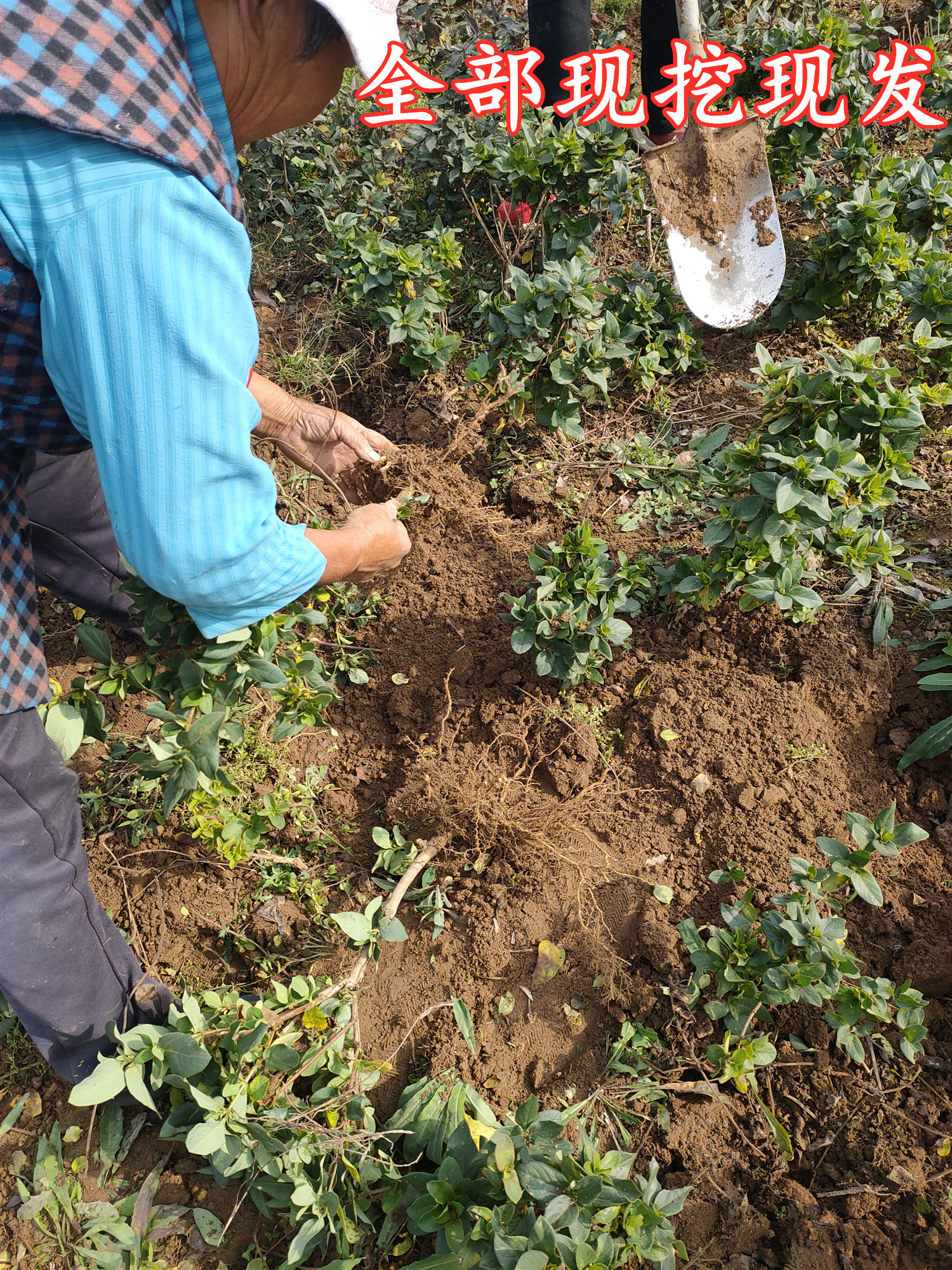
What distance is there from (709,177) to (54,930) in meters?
3.37

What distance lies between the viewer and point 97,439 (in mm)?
1116

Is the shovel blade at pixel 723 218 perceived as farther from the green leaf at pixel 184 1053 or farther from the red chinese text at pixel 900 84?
the green leaf at pixel 184 1053

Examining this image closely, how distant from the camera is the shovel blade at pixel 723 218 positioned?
3223mm

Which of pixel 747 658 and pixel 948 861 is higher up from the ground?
pixel 747 658

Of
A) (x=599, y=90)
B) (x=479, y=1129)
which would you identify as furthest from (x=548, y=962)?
(x=599, y=90)

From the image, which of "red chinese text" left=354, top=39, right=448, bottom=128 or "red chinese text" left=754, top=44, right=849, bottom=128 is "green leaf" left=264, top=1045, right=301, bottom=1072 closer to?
"red chinese text" left=354, top=39, right=448, bottom=128

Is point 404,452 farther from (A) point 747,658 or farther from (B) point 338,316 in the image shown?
(A) point 747,658

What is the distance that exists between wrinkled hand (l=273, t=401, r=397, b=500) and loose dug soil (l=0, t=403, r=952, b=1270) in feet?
1.33

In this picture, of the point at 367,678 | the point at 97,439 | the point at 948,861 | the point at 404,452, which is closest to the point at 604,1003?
the point at 948,861

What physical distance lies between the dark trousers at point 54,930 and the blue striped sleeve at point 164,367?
60cm

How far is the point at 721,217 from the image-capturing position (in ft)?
10.8

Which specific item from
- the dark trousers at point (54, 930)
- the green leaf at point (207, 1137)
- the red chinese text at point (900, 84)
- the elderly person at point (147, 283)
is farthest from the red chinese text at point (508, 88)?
the green leaf at point (207, 1137)

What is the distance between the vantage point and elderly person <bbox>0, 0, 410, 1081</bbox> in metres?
1.01

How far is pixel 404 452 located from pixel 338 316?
983 millimetres
